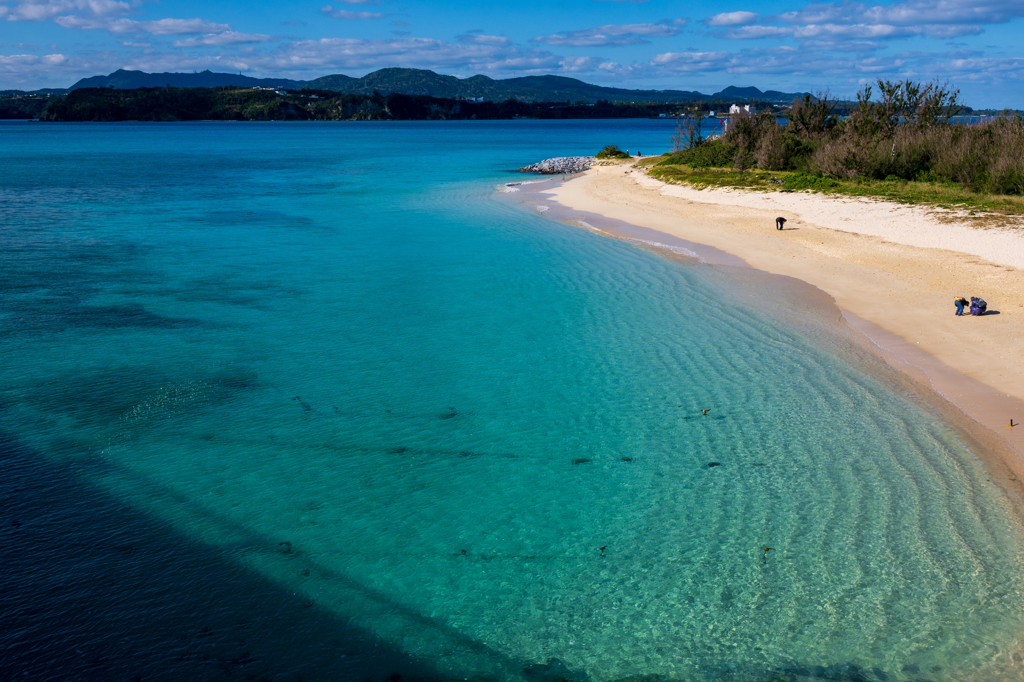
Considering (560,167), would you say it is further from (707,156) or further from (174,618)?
(174,618)

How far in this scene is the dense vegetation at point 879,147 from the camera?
77.1 feet

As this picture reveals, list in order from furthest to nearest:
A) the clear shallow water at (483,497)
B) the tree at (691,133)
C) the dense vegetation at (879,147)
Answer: the tree at (691,133), the dense vegetation at (879,147), the clear shallow water at (483,497)

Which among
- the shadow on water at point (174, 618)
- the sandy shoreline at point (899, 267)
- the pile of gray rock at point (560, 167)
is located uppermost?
the pile of gray rock at point (560, 167)

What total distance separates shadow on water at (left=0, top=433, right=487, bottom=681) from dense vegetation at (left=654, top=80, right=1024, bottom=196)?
25551 mm

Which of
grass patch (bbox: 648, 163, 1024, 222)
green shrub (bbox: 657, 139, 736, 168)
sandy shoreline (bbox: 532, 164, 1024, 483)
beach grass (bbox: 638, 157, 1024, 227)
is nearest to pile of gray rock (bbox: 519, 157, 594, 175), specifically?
green shrub (bbox: 657, 139, 736, 168)

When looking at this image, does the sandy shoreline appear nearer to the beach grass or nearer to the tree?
the beach grass

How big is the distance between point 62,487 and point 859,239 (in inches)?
798

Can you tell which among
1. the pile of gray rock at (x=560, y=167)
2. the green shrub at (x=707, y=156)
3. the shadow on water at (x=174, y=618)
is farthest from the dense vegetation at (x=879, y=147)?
the shadow on water at (x=174, y=618)

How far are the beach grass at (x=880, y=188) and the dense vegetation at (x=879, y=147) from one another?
323mm

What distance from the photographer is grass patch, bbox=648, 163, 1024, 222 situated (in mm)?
20438

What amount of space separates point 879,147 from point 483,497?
91.2ft

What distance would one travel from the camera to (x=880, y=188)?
25.4 meters

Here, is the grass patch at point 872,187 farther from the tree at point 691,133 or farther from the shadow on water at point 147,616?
the shadow on water at point 147,616

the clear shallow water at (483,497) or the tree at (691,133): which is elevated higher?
the tree at (691,133)
